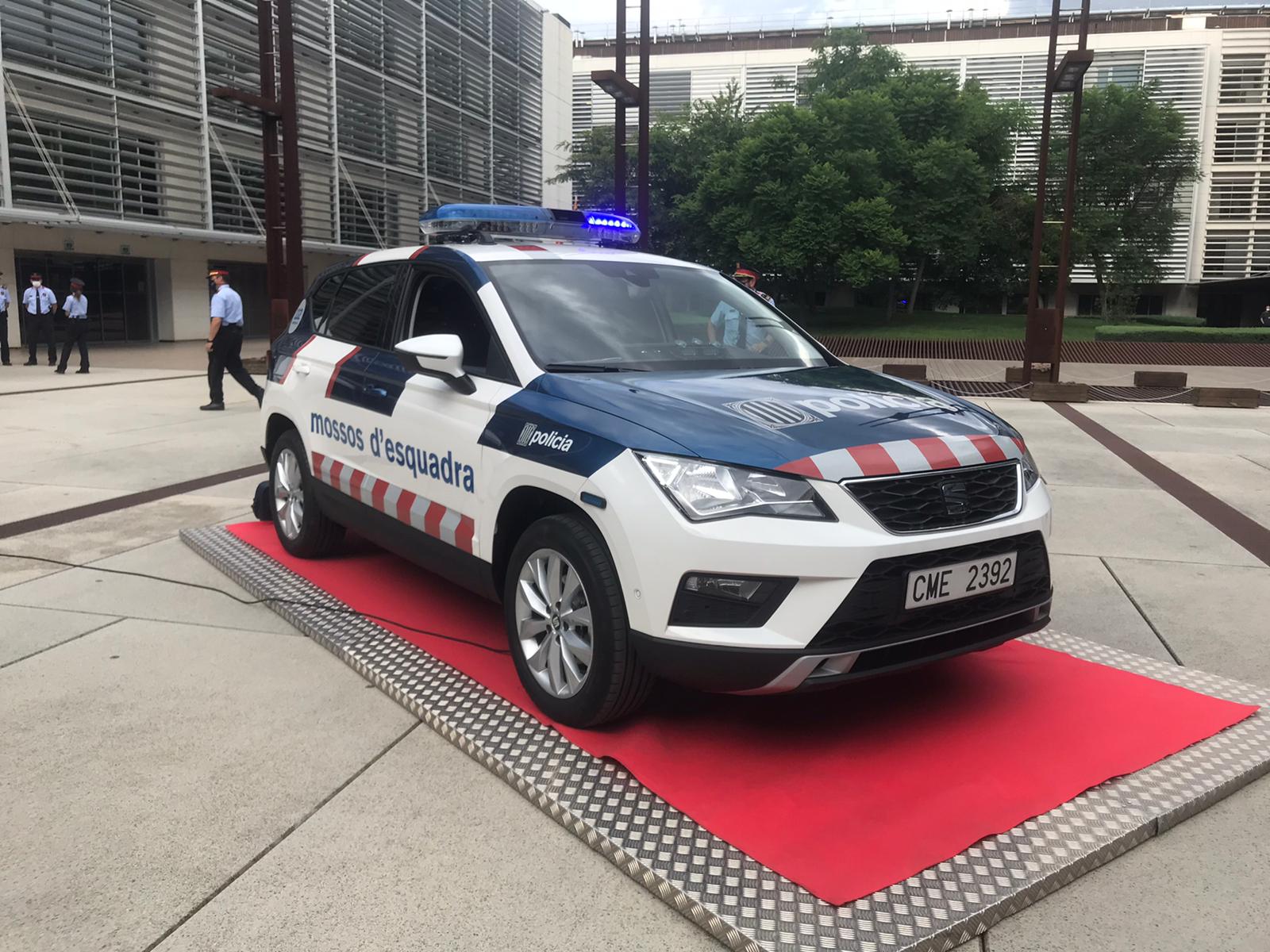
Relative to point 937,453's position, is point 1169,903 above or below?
below

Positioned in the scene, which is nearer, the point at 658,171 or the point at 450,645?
the point at 450,645

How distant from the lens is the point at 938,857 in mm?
2803

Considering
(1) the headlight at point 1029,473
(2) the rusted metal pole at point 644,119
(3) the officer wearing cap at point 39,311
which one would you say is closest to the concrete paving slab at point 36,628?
(1) the headlight at point 1029,473

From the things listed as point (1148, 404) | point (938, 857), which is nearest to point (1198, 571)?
point (938, 857)

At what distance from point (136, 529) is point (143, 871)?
437 centimetres

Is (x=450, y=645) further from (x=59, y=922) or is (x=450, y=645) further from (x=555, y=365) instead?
(x=59, y=922)

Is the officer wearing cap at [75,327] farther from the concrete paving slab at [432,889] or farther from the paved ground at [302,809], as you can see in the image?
the concrete paving slab at [432,889]

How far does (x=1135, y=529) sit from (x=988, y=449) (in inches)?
159

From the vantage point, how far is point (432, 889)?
8.87 feet

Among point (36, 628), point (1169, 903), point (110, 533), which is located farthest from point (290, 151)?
point (1169, 903)

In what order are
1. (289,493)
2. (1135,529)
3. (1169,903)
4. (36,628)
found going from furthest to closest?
(1135,529)
(289,493)
(36,628)
(1169,903)

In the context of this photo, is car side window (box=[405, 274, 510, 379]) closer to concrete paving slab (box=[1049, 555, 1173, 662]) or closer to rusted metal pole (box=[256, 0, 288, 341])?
concrete paving slab (box=[1049, 555, 1173, 662])

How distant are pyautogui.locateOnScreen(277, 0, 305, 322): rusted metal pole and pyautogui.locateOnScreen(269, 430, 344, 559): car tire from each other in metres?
10.6

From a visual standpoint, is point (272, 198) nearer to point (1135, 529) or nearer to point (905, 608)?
point (1135, 529)
